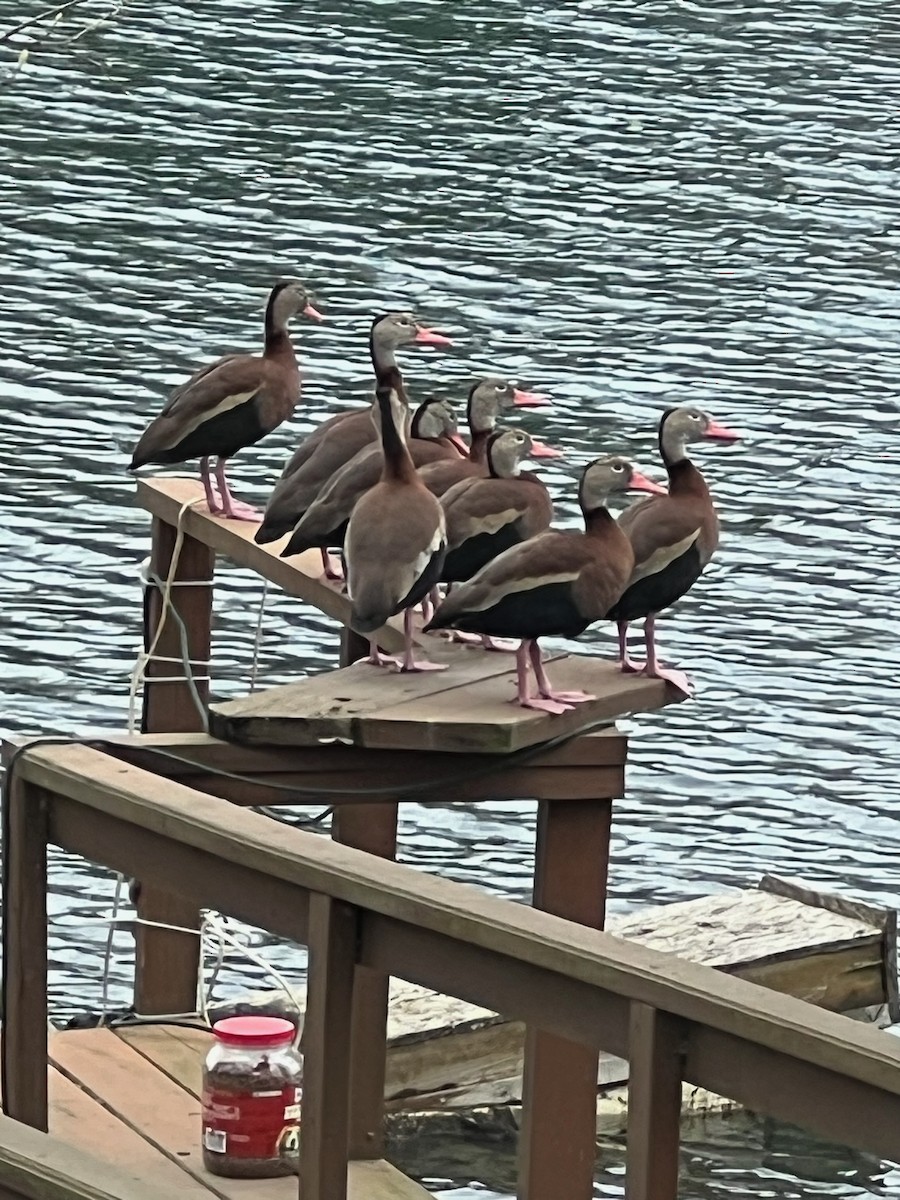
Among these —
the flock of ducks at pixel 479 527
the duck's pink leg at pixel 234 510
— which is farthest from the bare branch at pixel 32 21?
the flock of ducks at pixel 479 527

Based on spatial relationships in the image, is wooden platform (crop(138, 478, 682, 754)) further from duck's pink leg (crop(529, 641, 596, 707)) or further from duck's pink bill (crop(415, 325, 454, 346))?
duck's pink bill (crop(415, 325, 454, 346))

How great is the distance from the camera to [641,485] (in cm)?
789

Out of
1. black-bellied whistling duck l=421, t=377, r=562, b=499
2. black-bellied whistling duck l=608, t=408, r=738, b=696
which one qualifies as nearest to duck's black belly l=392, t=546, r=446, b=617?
black-bellied whistling duck l=608, t=408, r=738, b=696

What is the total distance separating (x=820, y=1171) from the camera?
9961 millimetres

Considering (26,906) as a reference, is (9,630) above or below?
below

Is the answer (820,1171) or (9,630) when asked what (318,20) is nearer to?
(9,630)

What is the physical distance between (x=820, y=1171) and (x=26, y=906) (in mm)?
4801

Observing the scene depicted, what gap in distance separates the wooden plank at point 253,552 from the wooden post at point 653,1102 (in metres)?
2.76

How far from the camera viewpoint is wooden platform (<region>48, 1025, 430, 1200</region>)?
22.2 feet

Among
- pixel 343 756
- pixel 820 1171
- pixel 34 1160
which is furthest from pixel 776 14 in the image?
pixel 34 1160

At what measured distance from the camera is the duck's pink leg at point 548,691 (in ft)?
21.5

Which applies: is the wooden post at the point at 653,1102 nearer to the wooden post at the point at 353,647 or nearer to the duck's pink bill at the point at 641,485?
the duck's pink bill at the point at 641,485

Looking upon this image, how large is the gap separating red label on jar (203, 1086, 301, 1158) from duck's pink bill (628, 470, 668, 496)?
2014 millimetres

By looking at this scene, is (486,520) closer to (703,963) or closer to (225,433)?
(225,433)
